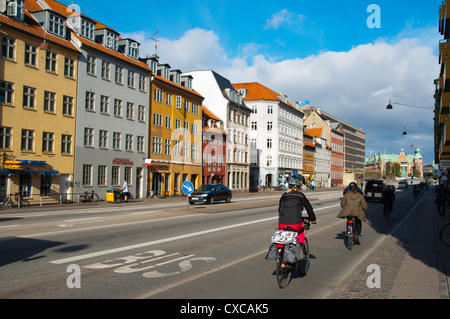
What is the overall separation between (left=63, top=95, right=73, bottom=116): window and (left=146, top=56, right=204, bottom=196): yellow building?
1019cm

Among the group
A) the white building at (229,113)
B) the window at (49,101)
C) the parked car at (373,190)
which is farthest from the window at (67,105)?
the white building at (229,113)

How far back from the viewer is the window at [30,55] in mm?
28328

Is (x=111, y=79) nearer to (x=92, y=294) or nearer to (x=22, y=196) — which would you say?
(x=22, y=196)

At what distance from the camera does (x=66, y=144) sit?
31.6 meters

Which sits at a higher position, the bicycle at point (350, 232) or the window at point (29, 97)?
the window at point (29, 97)

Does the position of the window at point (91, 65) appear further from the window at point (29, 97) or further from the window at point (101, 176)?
the window at point (101, 176)

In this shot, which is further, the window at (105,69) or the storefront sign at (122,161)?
the storefront sign at (122,161)

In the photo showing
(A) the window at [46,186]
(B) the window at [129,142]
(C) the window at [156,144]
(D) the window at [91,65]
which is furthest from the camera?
(C) the window at [156,144]

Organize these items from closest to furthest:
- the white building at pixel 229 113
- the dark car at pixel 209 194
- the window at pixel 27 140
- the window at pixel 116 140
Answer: the window at pixel 27 140
the dark car at pixel 209 194
the window at pixel 116 140
the white building at pixel 229 113

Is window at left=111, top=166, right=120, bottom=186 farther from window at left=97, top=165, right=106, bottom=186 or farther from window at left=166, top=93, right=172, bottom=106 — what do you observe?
window at left=166, top=93, right=172, bottom=106

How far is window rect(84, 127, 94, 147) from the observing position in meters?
33.5

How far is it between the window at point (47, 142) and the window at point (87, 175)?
→ 12.0 feet

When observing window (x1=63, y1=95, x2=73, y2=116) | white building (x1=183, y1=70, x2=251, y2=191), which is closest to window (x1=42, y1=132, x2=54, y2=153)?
window (x1=63, y1=95, x2=73, y2=116)
